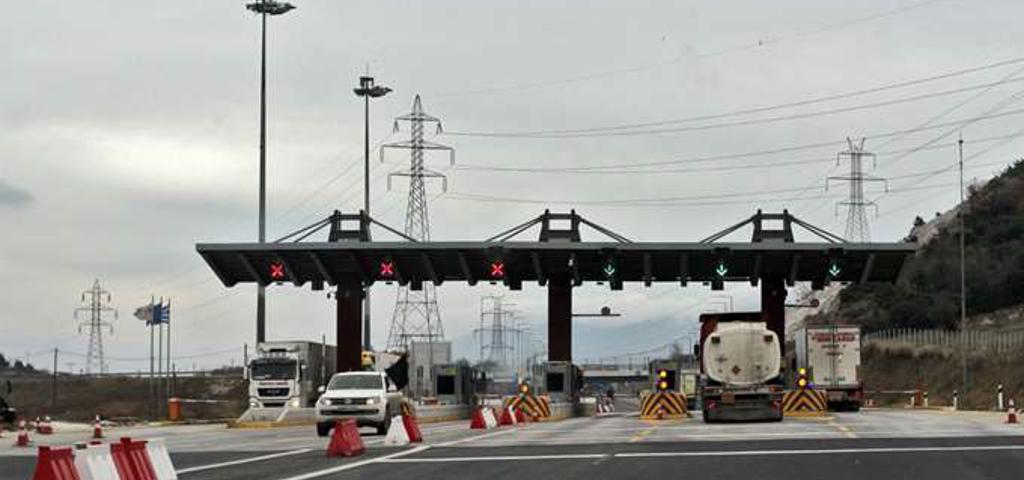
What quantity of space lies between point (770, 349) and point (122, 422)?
28572 millimetres

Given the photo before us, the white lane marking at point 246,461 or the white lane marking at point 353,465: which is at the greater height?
the white lane marking at point 353,465

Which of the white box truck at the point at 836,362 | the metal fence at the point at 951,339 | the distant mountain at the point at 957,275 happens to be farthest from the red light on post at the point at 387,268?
the distant mountain at the point at 957,275

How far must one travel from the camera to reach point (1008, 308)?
101 meters

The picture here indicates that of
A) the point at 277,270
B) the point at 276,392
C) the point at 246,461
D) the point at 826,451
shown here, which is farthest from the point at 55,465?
the point at 277,270

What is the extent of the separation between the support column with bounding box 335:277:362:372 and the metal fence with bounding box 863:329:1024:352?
27378 millimetres

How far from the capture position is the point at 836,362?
58500 mm

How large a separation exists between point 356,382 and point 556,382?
1073 inches

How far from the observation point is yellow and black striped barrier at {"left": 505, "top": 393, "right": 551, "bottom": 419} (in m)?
51.7

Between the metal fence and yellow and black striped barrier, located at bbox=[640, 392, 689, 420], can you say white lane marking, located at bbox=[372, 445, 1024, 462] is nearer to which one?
yellow and black striped barrier, located at bbox=[640, 392, 689, 420]

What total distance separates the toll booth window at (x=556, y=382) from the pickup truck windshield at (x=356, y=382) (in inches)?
1054

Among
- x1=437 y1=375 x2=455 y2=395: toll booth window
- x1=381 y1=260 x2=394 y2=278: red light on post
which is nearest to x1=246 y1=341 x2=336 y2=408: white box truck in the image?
x1=381 y1=260 x2=394 y2=278: red light on post

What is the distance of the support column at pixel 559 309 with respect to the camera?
61.6 m

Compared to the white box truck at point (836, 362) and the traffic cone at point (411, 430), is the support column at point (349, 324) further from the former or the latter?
the traffic cone at point (411, 430)

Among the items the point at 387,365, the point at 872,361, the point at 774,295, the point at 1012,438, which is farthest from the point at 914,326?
the point at 1012,438
